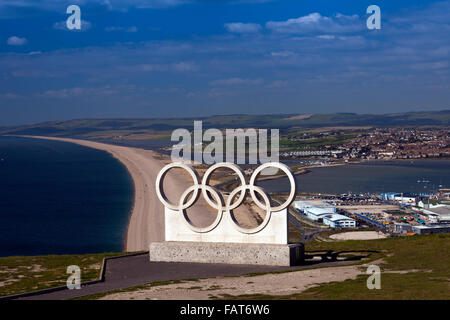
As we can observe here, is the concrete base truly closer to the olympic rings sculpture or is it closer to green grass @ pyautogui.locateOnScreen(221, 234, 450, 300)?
the olympic rings sculpture

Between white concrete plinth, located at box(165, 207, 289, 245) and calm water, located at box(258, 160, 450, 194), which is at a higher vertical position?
white concrete plinth, located at box(165, 207, 289, 245)

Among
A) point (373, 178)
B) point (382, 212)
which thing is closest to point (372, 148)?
point (373, 178)

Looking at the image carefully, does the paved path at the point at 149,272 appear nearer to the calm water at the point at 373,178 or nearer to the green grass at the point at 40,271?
the green grass at the point at 40,271

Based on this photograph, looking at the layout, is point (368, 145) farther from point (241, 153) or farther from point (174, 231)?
point (174, 231)

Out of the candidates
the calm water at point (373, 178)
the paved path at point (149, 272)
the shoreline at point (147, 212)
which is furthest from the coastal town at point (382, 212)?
the paved path at point (149, 272)

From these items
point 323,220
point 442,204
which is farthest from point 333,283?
point 442,204

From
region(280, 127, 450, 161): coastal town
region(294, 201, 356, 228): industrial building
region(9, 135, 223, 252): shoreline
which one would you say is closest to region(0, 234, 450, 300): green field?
region(9, 135, 223, 252): shoreline
